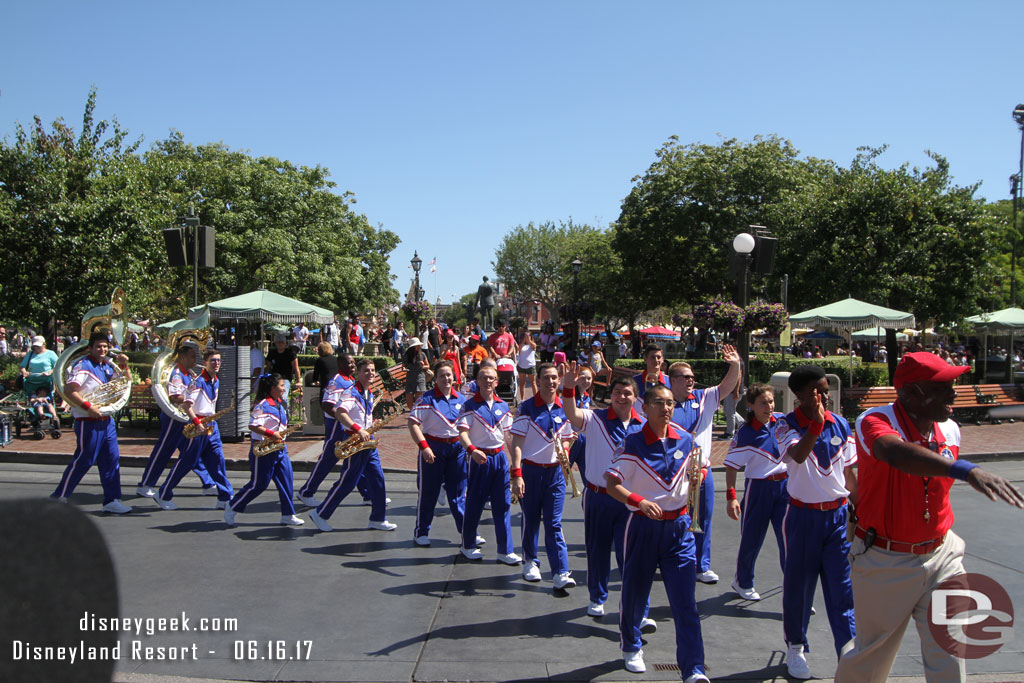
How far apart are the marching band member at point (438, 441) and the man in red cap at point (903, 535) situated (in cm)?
435

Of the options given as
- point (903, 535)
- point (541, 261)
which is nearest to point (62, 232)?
point (903, 535)

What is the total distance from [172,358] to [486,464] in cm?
547

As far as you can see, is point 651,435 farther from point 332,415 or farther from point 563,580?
point 332,415

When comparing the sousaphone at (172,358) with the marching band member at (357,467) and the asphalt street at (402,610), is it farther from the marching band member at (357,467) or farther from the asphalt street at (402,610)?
the marching band member at (357,467)

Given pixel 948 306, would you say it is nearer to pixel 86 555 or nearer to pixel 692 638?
pixel 692 638

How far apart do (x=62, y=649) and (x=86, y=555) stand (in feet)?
0.51

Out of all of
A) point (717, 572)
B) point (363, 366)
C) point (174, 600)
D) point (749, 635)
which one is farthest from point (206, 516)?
point (749, 635)

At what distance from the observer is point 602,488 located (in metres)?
5.65

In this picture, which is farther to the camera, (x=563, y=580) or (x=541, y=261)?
(x=541, y=261)

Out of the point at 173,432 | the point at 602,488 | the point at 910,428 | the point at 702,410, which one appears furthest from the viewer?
the point at 173,432

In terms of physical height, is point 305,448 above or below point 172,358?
below

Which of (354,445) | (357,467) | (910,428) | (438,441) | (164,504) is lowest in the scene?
(164,504)

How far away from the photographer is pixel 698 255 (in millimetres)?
35438

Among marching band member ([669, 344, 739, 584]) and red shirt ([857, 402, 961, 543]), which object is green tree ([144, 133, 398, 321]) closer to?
marching band member ([669, 344, 739, 584])
